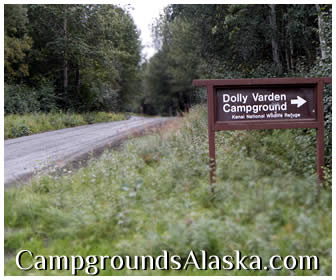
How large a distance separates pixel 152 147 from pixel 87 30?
48.1ft

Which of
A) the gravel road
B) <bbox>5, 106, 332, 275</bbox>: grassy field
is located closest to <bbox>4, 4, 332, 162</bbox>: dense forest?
<bbox>5, 106, 332, 275</bbox>: grassy field

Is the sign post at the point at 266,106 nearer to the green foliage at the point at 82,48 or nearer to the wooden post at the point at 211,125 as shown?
the wooden post at the point at 211,125

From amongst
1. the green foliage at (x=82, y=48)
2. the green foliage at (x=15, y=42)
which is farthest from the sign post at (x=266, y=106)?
the green foliage at (x=82, y=48)

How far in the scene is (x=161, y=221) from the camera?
4.15 m

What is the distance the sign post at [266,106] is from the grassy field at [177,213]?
62 cm

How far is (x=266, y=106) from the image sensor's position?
5.20 meters

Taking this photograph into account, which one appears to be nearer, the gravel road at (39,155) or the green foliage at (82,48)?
the gravel road at (39,155)

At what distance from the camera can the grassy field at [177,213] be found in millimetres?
3717

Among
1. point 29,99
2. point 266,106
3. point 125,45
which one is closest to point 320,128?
point 266,106

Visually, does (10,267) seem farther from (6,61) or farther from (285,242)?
(6,61)

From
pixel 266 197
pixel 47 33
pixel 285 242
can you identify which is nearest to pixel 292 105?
pixel 266 197

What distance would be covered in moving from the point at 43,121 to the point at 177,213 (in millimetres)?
12606

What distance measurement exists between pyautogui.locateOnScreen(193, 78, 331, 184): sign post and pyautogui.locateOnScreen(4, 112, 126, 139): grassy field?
9244 mm

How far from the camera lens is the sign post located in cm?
517
